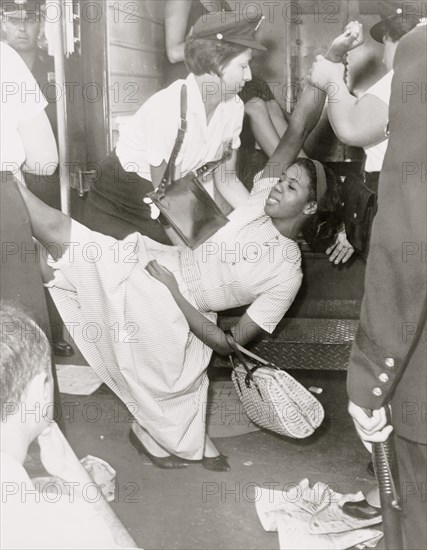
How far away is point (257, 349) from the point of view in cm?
311

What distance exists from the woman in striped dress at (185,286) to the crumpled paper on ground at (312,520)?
418 millimetres

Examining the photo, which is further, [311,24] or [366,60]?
[311,24]

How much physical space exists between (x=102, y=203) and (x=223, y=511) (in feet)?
4.25

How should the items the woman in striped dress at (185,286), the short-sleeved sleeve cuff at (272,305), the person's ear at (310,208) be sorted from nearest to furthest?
the woman in striped dress at (185,286) < the person's ear at (310,208) < the short-sleeved sleeve cuff at (272,305)

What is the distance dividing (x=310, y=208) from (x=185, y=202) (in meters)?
0.50

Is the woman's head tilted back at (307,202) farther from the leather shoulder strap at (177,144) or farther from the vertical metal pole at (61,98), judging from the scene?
the vertical metal pole at (61,98)

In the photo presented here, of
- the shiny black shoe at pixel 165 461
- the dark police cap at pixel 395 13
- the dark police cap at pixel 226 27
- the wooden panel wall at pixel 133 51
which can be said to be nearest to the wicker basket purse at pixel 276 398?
the shiny black shoe at pixel 165 461

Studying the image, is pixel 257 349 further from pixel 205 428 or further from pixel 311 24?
pixel 311 24

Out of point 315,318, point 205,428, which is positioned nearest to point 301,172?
point 315,318

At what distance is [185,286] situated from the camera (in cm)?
293

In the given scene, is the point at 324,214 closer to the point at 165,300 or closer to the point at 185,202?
the point at 185,202

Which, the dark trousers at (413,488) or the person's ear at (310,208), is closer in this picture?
the dark trousers at (413,488)

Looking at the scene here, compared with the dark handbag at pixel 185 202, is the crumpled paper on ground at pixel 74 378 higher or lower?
lower

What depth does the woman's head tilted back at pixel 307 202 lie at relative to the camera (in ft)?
9.12
